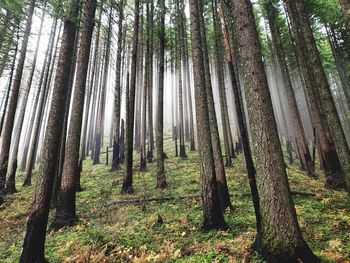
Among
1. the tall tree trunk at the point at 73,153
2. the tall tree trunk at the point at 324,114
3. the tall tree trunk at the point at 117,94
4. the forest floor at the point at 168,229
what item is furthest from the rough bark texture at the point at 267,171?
the tall tree trunk at the point at 117,94

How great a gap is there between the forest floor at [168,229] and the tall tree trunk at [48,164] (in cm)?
64

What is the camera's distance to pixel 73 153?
289 inches

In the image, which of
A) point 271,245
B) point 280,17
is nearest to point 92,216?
point 271,245

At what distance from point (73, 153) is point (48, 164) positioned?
2.20m

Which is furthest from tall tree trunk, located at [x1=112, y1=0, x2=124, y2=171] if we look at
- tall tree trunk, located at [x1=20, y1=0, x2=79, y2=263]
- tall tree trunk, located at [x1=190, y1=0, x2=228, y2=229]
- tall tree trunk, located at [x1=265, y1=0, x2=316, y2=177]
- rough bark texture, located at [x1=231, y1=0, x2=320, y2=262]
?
rough bark texture, located at [x1=231, y1=0, x2=320, y2=262]

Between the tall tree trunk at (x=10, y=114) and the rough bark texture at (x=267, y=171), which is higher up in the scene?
the tall tree trunk at (x=10, y=114)

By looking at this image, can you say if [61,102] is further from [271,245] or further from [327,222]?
[327,222]

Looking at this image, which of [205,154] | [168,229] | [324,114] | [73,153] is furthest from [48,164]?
[324,114]

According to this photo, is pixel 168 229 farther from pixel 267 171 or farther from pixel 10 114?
pixel 10 114

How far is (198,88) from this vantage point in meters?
6.13

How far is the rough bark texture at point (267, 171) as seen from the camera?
3428 millimetres

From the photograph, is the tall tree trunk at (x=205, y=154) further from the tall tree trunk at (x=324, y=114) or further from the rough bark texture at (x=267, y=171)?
the tall tree trunk at (x=324, y=114)

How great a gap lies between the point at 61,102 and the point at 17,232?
195 inches

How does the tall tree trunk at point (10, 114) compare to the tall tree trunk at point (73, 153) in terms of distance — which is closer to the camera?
the tall tree trunk at point (73, 153)
